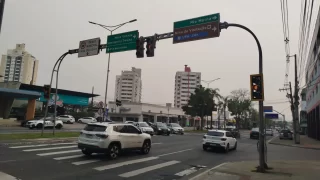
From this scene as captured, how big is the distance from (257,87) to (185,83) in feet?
460

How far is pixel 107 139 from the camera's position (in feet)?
42.8

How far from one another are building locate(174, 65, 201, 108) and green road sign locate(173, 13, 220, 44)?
13433 centimetres

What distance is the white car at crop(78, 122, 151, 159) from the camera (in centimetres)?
1295

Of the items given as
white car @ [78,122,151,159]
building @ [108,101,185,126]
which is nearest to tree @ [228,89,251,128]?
building @ [108,101,185,126]

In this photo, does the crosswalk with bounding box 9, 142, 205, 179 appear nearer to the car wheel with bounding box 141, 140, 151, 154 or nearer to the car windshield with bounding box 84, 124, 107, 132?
the car windshield with bounding box 84, 124, 107, 132

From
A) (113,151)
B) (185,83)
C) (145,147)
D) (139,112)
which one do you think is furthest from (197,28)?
(185,83)

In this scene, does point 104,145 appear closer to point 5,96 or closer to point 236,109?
point 5,96

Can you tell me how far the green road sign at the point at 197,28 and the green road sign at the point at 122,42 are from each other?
376 centimetres

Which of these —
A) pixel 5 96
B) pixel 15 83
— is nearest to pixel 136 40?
pixel 5 96

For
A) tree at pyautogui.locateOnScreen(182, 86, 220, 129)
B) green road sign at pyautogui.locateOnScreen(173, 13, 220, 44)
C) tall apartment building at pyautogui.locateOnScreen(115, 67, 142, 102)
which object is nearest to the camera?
green road sign at pyautogui.locateOnScreen(173, 13, 220, 44)

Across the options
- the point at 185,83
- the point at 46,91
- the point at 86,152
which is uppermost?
the point at 185,83

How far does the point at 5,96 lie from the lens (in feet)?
144

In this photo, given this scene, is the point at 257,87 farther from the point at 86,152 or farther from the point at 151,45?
the point at 86,152

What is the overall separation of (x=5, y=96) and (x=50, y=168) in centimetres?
3881
